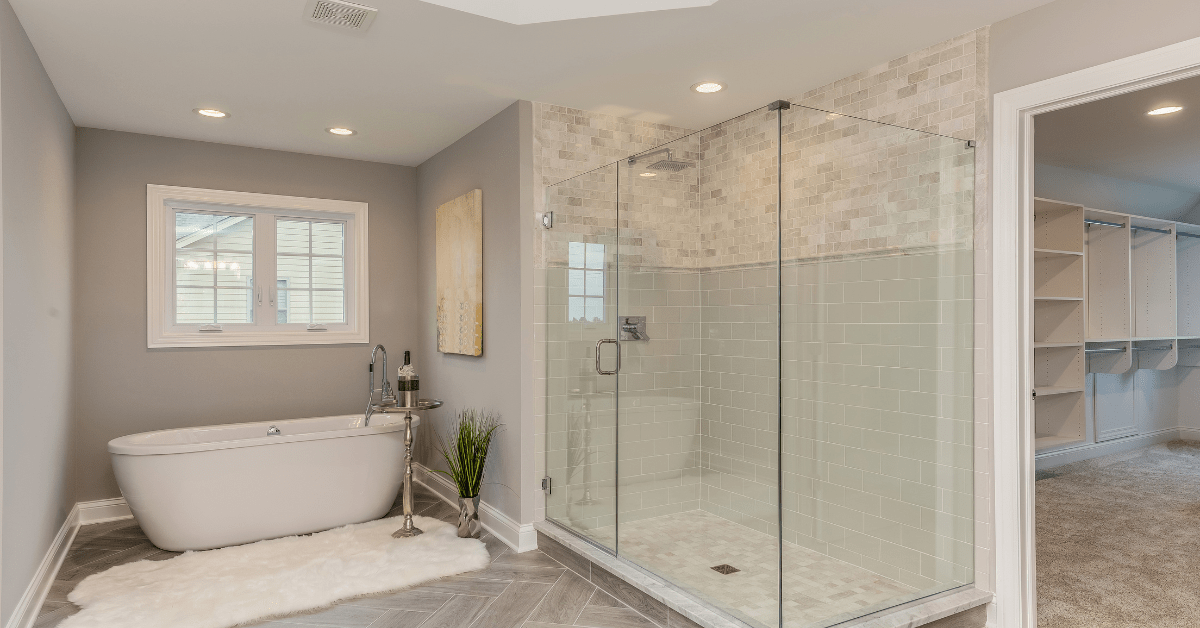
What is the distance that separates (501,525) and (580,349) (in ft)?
3.70

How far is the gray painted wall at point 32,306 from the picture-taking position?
2424 mm

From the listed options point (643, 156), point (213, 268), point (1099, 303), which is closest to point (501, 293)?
point (643, 156)

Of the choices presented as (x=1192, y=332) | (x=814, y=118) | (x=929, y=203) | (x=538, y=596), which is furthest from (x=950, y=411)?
(x=1192, y=332)

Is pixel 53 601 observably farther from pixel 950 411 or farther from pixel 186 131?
pixel 950 411

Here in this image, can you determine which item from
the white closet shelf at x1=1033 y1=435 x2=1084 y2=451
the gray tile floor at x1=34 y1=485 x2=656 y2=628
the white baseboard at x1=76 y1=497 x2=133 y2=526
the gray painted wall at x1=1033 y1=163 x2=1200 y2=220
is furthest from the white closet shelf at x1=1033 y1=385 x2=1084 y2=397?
the white baseboard at x1=76 y1=497 x2=133 y2=526

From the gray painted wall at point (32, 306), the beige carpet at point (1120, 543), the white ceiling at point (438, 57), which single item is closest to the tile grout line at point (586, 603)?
the beige carpet at point (1120, 543)

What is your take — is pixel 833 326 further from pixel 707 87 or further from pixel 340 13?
pixel 340 13

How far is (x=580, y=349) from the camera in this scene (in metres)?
3.40

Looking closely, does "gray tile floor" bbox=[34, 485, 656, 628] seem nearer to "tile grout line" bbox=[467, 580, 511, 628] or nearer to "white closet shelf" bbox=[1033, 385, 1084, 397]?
"tile grout line" bbox=[467, 580, 511, 628]

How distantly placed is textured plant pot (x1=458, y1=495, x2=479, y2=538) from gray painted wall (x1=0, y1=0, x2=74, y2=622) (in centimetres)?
183

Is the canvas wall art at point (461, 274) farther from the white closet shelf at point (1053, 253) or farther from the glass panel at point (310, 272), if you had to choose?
the white closet shelf at point (1053, 253)

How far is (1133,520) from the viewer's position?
4141 mm

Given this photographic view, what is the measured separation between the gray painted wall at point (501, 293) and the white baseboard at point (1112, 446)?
4211 mm

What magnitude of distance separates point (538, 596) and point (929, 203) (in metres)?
2.30
